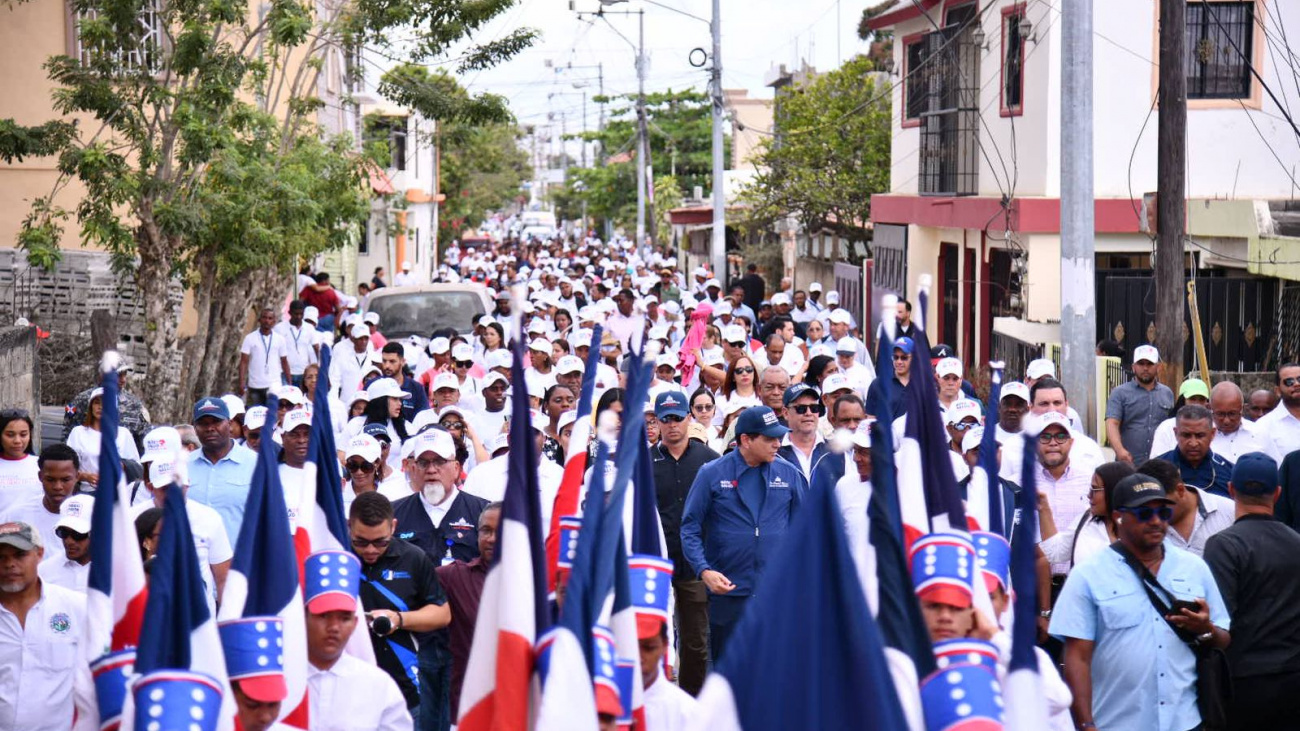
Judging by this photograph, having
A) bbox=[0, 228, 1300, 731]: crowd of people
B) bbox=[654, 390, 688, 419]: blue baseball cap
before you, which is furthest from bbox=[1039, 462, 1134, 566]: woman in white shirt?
bbox=[654, 390, 688, 419]: blue baseball cap

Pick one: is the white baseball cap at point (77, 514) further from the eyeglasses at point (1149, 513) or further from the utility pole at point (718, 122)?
the utility pole at point (718, 122)

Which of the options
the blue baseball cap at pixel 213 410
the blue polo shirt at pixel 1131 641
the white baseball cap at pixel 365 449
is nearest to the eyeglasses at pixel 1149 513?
the blue polo shirt at pixel 1131 641

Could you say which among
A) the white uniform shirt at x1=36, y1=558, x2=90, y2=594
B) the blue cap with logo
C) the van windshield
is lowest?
the white uniform shirt at x1=36, y1=558, x2=90, y2=594

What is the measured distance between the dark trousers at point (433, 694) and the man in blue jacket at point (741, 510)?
5.39ft

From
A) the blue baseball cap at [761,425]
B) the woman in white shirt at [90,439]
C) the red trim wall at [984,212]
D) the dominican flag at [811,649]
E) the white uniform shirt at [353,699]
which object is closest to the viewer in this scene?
the dominican flag at [811,649]

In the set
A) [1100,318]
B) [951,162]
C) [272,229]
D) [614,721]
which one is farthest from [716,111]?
[614,721]

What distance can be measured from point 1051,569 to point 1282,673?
1464 millimetres

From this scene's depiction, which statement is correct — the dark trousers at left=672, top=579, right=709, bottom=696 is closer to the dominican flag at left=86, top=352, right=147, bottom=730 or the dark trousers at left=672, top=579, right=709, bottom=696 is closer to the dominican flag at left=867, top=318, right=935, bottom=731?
the dominican flag at left=86, top=352, right=147, bottom=730

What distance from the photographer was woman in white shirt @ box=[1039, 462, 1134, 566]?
7324 mm

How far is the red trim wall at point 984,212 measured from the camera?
66.6ft

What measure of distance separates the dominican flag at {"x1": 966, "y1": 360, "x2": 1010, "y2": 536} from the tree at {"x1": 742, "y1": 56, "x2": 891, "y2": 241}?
26.1 m

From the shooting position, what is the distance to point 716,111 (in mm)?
32938

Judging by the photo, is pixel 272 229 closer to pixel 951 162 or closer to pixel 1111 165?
pixel 1111 165

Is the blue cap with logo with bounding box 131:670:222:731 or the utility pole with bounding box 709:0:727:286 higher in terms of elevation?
the utility pole with bounding box 709:0:727:286
